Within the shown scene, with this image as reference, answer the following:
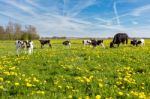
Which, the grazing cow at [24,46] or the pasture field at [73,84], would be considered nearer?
the pasture field at [73,84]

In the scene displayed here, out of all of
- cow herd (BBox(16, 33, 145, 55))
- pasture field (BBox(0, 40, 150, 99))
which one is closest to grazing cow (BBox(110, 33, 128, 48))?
cow herd (BBox(16, 33, 145, 55))

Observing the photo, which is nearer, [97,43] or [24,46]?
[24,46]

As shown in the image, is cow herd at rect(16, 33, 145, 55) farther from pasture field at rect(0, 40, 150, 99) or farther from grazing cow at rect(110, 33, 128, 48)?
pasture field at rect(0, 40, 150, 99)

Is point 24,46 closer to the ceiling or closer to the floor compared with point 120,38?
closer to the floor

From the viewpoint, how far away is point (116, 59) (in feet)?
73.3

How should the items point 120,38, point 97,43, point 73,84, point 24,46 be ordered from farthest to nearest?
1. point 97,43
2. point 120,38
3. point 24,46
4. point 73,84

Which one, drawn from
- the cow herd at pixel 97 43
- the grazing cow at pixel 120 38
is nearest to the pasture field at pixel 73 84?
the cow herd at pixel 97 43

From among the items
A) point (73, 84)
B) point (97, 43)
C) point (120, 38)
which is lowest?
point (97, 43)

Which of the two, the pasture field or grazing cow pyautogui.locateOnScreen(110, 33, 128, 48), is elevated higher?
grazing cow pyautogui.locateOnScreen(110, 33, 128, 48)

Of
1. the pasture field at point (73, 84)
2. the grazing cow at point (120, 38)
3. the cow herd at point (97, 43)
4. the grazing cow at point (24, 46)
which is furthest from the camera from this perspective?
the grazing cow at point (120, 38)

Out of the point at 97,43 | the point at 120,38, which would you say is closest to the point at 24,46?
the point at 97,43

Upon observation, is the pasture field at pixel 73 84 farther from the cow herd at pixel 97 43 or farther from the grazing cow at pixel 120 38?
the grazing cow at pixel 120 38

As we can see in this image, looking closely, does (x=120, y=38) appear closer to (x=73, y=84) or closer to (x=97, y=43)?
(x=97, y=43)

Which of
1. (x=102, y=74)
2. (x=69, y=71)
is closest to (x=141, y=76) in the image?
(x=102, y=74)
